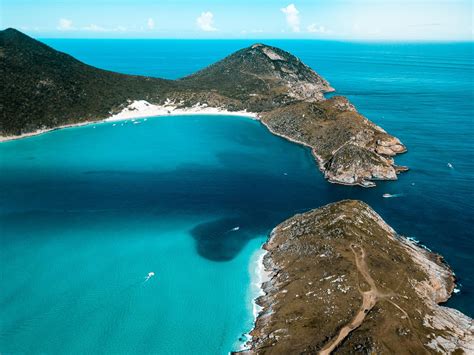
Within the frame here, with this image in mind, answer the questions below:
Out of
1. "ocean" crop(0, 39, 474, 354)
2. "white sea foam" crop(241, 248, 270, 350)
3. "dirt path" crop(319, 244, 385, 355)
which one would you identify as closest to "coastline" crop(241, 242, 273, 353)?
"white sea foam" crop(241, 248, 270, 350)

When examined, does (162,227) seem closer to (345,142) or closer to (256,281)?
(256,281)

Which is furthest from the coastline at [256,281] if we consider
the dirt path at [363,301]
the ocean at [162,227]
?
the dirt path at [363,301]

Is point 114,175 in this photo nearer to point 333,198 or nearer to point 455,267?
point 333,198

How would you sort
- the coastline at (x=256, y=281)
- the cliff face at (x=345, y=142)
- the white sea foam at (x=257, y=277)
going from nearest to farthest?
the coastline at (x=256, y=281)
the white sea foam at (x=257, y=277)
the cliff face at (x=345, y=142)

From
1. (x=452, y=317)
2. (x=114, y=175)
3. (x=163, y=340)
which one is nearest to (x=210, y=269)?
(x=163, y=340)

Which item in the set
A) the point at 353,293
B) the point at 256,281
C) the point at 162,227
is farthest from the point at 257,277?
the point at 162,227

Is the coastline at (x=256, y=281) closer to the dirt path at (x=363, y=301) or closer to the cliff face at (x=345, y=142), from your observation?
the dirt path at (x=363, y=301)
